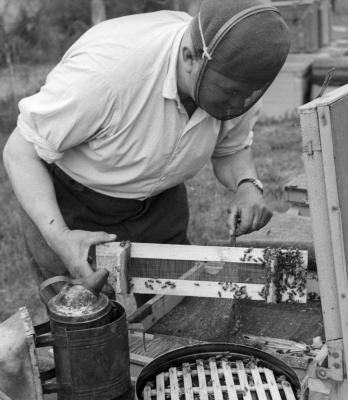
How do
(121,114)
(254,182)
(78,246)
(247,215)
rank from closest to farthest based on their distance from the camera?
(78,246)
(121,114)
(247,215)
(254,182)

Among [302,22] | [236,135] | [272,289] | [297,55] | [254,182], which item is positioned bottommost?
[272,289]

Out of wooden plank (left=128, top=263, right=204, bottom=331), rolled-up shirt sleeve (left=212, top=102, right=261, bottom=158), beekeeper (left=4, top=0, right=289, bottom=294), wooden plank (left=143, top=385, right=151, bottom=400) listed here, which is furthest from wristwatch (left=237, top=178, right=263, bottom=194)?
wooden plank (left=143, top=385, right=151, bottom=400)

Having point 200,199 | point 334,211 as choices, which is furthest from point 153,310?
point 200,199

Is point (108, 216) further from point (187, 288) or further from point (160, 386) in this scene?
point (160, 386)

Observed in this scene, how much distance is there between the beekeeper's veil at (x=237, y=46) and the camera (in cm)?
194

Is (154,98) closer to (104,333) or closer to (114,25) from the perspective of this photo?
(114,25)

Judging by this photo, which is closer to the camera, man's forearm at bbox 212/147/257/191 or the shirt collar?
the shirt collar

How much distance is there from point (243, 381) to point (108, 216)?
1.05 metres

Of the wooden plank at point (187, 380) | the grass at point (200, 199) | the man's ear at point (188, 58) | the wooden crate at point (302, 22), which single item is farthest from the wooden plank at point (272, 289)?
the wooden crate at point (302, 22)

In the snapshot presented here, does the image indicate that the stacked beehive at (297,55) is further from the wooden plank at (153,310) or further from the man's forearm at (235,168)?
the wooden plank at (153,310)

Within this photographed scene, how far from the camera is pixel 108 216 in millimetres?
2766

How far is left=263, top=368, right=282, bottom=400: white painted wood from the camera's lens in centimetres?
190

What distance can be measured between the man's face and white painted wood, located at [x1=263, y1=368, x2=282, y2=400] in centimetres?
87

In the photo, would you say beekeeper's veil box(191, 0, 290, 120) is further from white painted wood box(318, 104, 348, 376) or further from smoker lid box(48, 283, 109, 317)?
smoker lid box(48, 283, 109, 317)
